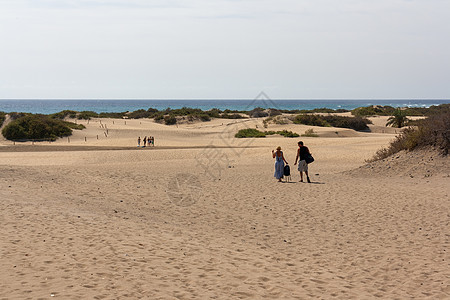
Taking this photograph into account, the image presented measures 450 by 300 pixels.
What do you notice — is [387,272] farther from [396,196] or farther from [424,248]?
[396,196]

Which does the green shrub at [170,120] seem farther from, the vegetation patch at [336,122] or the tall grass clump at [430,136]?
the tall grass clump at [430,136]

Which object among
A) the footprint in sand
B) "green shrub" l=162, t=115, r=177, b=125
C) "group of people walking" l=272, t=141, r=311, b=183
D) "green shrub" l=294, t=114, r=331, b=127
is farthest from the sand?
"green shrub" l=162, t=115, r=177, b=125

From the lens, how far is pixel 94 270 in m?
7.15

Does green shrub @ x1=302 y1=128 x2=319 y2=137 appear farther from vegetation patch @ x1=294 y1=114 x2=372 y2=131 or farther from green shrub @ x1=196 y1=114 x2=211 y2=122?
green shrub @ x1=196 y1=114 x2=211 y2=122

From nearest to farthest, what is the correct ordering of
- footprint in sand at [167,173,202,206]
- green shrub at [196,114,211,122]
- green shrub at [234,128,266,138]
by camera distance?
footprint in sand at [167,173,202,206] < green shrub at [234,128,266,138] < green shrub at [196,114,211,122]

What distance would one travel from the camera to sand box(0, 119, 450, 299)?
6.88 m

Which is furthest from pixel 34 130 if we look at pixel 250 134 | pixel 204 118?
pixel 204 118

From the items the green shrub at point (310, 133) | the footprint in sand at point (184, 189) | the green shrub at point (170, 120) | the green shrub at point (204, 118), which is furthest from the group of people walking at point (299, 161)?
the green shrub at point (204, 118)

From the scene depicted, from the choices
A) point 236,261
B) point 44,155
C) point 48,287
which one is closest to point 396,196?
point 236,261

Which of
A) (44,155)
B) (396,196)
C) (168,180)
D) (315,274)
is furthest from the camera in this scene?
(44,155)

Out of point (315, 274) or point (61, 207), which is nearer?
point (315, 274)

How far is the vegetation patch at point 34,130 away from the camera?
1738 inches

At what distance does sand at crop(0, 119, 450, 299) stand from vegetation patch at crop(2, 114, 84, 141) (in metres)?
25.7

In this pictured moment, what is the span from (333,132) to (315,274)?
41252 millimetres
